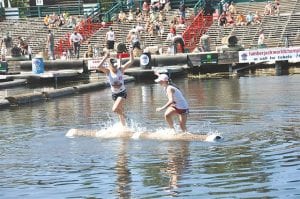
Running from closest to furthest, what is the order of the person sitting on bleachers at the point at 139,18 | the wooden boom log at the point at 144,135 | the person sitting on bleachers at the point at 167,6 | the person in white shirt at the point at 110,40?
the wooden boom log at the point at 144,135, the person in white shirt at the point at 110,40, the person sitting on bleachers at the point at 139,18, the person sitting on bleachers at the point at 167,6

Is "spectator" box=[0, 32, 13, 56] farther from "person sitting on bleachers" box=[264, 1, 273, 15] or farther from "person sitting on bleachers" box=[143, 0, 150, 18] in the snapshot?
"person sitting on bleachers" box=[264, 1, 273, 15]

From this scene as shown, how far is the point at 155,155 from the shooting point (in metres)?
15.9

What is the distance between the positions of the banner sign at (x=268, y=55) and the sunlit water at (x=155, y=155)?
1442 cm

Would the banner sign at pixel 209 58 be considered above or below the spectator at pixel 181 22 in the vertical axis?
below

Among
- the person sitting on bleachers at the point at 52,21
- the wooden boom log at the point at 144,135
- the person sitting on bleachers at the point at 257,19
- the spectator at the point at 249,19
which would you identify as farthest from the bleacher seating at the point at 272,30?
the wooden boom log at the point at 144,135

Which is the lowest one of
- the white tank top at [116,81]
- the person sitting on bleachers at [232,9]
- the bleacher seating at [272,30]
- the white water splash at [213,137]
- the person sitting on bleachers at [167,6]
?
the white water splash at [213,137]

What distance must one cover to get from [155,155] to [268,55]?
26.5m

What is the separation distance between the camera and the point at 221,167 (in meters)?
14.3

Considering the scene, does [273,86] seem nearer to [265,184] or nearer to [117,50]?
[117,50]

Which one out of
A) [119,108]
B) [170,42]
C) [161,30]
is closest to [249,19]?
[170,42]

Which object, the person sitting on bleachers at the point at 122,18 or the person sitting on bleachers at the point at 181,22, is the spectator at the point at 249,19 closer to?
the person sitting on bleachers at the point at 181,22

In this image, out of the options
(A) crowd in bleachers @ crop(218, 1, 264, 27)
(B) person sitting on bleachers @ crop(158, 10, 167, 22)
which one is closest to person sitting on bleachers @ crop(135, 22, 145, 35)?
(B) person sitting on bleachers @ crop(158, 10, 167, 22)

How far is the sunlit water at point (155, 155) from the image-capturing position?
41.9 feet

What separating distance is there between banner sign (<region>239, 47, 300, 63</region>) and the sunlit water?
1442cm
